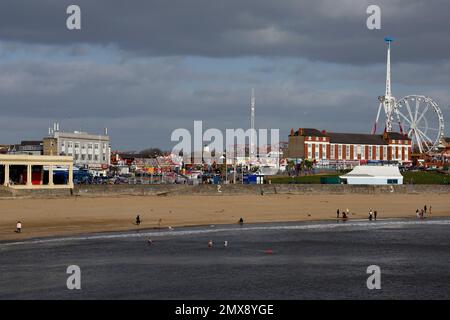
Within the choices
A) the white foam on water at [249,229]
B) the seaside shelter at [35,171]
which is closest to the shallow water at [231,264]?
the white foam on water at [249,229]

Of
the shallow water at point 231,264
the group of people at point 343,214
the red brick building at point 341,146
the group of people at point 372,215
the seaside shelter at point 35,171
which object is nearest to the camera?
the shallow water at point 231,264

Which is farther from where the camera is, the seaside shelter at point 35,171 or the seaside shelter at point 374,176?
the seaside shelter at point 374,176

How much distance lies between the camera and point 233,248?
5138 centimetres

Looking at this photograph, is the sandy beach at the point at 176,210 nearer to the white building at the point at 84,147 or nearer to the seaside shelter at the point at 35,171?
the seaside shelter at the point at 35,171

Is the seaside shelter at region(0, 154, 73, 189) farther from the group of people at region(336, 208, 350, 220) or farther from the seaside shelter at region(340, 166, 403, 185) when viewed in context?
the seaside shelter at region(340, 166, 403, 185)

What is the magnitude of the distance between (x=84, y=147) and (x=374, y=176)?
67.2 metres

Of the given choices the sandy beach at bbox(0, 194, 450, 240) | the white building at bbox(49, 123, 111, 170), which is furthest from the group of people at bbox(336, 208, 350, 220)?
the white building at bbox(49, 123, 111, 170)

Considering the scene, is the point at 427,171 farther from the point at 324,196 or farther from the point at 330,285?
the point at 330,285

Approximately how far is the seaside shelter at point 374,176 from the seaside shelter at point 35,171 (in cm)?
4766

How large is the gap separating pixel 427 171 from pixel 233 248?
121 metres

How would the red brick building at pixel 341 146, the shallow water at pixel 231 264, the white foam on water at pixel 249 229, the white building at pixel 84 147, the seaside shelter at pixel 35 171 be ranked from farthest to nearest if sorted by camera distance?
the red brick building at pixel 341 146, the white building at pixel 84 147, the seaside shelter at pixel 35 171, the white foam on water at pixel 249 229, the shallow water at pixel 231 264

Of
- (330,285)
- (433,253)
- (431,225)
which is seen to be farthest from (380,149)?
(330,285)

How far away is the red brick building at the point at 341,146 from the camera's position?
182m
